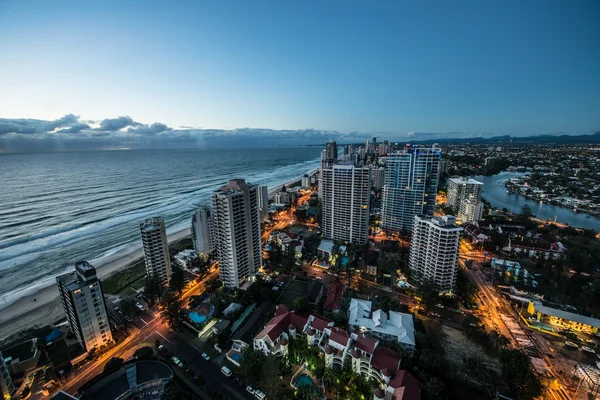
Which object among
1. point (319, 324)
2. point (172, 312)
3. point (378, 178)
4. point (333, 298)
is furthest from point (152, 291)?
point (378, 178)

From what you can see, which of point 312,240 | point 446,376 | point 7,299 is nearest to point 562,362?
point 446,376

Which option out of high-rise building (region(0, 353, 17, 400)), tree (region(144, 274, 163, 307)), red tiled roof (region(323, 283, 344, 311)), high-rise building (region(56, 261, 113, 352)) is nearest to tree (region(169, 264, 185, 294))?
tree (region(144, 274, 163, 307))

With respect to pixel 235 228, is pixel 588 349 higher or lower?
lower

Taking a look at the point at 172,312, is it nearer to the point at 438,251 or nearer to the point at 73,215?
the point at 438,251

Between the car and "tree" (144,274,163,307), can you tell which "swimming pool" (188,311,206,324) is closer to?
"tree" (144,274,163,307)

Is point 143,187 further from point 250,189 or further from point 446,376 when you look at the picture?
point 446,376

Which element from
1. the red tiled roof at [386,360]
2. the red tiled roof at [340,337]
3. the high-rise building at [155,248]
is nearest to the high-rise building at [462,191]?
the red tiled roof at [386,360]

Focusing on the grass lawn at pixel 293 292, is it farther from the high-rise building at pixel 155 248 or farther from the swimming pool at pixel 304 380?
the high-rise building at pixel 155 248
